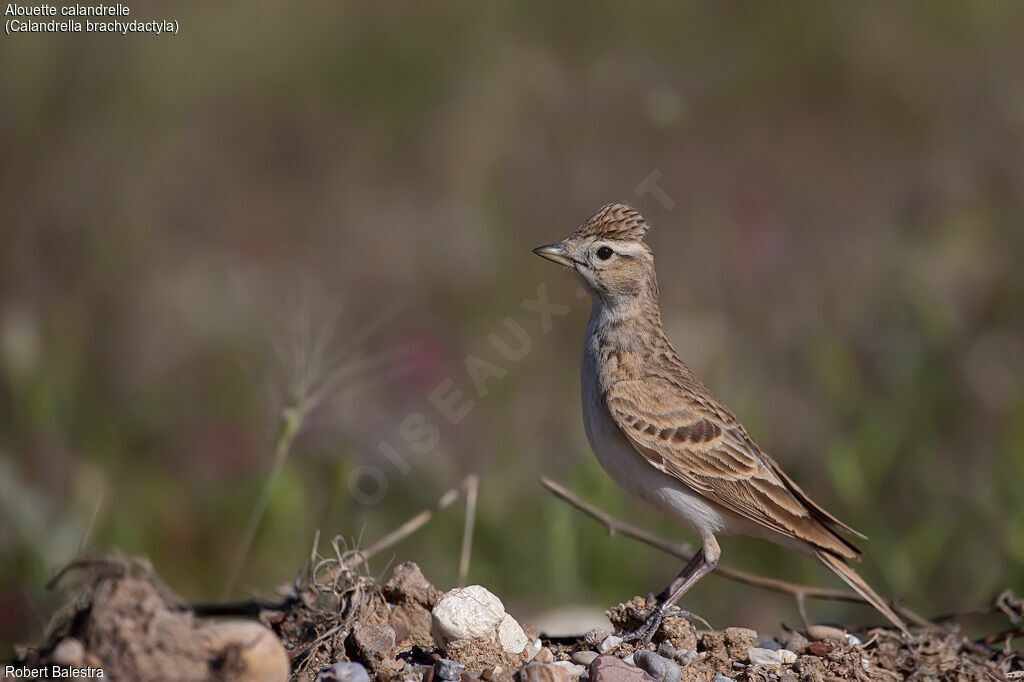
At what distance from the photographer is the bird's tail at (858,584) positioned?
5.35 metres

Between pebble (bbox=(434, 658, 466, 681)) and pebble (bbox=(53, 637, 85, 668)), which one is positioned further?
pebble (bbox=(434, 658, 466, 681))

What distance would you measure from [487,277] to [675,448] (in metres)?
4.73

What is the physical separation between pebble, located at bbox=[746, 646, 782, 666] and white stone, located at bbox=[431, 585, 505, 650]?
3.24 feet

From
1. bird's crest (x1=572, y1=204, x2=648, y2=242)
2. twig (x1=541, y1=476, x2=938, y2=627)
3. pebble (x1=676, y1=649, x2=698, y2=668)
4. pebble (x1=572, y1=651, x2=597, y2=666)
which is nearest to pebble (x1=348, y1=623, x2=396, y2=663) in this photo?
pebble (x1=572, y1=651, x2=597, y2=666)

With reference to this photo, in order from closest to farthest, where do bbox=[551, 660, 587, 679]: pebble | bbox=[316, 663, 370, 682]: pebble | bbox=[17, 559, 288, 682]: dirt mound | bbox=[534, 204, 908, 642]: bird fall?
1. bbox=[17, 559, 288, 682]: dirt mound
2. bbox=[316, 663, 370, 682]: pebble
3. bbox=[551, 660, 587, 679]: pebble
4. bbox=[534, 204, 908, 642]: bird

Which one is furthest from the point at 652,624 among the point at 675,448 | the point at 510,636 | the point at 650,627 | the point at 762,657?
the point at 675,448

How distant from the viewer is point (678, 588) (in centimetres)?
554

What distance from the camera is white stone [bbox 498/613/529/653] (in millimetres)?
4562

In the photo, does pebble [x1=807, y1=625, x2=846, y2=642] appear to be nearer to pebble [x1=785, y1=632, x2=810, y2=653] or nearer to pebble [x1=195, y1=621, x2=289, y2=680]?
pebble [x1=785, y1=632, x2=810, y2=653]

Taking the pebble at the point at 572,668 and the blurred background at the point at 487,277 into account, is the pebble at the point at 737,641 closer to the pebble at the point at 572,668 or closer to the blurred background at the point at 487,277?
the pebble at the point at 572,668

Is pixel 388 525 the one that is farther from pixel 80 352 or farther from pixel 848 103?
pixel 848 103

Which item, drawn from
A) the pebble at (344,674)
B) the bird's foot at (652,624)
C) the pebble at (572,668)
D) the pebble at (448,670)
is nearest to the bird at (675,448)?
the bird's foot at (652,624)

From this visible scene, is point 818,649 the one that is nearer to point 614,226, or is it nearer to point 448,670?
point 448,670

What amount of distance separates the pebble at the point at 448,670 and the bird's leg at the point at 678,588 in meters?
0.75
